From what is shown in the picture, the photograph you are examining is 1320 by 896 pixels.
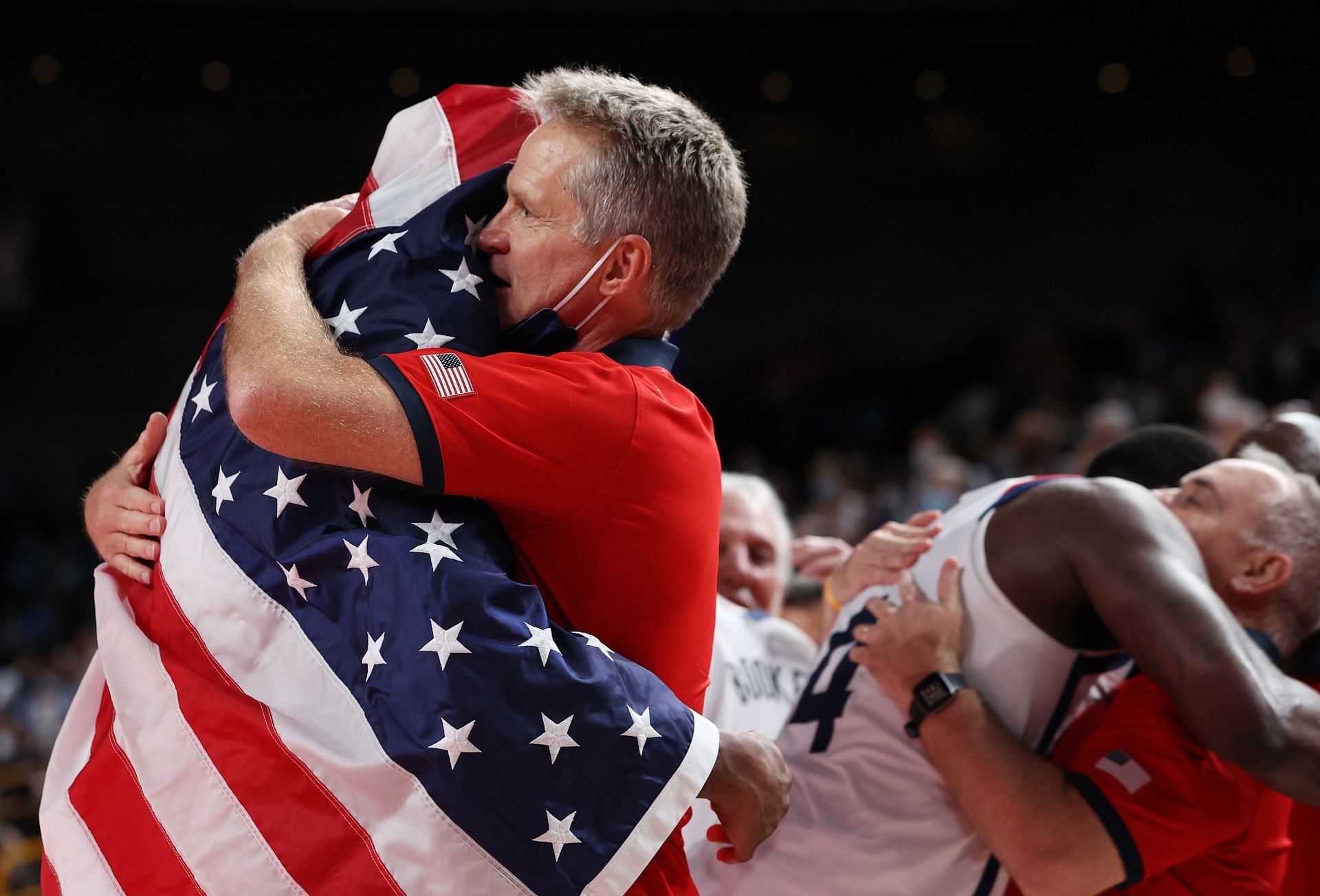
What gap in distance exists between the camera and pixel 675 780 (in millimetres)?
1707

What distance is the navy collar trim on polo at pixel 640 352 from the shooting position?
78.0 inches

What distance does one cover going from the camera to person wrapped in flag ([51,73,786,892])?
1.66m

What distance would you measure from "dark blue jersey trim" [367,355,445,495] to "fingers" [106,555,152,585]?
58cm

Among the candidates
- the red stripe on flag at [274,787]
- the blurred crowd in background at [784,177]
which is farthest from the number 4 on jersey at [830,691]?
the blurred crowd in background at [784,177]

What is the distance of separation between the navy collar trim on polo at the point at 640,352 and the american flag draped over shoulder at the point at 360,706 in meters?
0.21

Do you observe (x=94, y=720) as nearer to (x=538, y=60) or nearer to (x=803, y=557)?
(x=803, y=557)

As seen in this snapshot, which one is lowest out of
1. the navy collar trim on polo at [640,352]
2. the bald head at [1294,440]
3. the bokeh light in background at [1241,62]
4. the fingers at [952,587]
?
the fingers at [952,587]

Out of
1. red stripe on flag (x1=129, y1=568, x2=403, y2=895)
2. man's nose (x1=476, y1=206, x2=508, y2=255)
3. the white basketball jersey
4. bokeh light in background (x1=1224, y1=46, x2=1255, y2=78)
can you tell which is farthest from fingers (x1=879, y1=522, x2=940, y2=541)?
bokeh light in background (x1=1224, y1=46, x2=1255, y2=78)

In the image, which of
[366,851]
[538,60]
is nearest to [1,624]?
[538,60]

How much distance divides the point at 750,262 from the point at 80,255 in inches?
295

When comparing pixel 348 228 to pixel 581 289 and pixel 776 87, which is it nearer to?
pixel 581 289

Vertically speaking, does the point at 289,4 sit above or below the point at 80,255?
above

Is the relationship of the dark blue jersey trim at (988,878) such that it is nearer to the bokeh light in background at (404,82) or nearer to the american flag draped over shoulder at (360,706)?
the american flag draped over shoulder at (360,706)

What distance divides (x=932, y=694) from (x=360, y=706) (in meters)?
1.12
